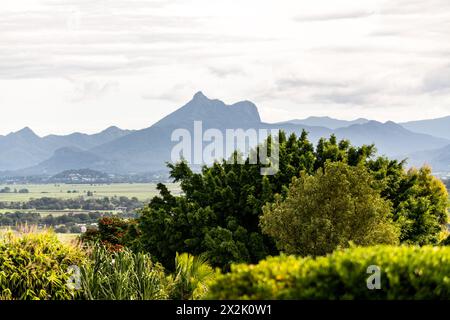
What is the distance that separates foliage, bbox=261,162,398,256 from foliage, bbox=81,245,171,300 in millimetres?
5197

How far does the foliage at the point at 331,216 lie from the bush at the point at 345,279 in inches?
442

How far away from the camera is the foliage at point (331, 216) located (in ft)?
63.9

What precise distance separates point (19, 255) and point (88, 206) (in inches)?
5877

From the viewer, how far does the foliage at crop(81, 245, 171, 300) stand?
1453cm

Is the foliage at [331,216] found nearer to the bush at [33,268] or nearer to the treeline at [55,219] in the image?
the bush at [33,268]

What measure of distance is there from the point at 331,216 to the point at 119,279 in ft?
23.5

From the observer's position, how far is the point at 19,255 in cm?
1498

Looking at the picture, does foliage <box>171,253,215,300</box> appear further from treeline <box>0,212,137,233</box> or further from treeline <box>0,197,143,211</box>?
treeline <box>0,197,143,211</box>

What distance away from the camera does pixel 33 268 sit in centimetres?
1489

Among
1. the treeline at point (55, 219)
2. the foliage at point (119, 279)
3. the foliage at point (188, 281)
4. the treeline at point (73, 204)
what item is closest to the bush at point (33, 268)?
the foliage at point (119, 279)

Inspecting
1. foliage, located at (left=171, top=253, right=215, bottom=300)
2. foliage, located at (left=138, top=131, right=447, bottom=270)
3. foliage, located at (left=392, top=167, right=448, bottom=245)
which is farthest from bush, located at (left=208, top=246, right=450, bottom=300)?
foliage, located at (left=392, top=167, right=448, bottom=245)
